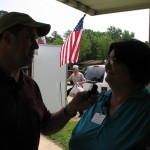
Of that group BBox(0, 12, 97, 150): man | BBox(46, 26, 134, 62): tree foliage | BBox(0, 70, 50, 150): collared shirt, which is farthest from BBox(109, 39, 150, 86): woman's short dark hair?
BBox(46, 26, 134, 62): tree foliage

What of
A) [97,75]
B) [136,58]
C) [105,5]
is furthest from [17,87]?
[97,75]

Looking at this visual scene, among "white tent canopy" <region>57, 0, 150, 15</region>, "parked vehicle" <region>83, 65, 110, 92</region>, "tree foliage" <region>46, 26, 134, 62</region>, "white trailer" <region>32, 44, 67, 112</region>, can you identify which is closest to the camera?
"white tent canopy" <region>57, 0, 150, 15</region>

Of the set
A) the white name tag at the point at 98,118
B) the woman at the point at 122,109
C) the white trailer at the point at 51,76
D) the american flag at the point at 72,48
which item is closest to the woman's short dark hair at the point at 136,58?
the woman at the point at 122,109

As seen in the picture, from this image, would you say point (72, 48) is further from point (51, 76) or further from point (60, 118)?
point (60, 118)

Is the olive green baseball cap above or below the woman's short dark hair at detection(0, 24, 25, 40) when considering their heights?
above

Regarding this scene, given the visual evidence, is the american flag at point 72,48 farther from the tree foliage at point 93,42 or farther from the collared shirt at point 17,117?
the tree foliage at point 93,42

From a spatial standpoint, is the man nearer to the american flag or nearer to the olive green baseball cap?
the olive green baseball cap

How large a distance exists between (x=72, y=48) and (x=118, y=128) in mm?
Answer: 7072

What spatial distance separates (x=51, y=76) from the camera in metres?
9.61

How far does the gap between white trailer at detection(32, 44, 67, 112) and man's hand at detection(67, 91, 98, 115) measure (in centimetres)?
660

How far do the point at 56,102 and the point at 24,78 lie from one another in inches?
286

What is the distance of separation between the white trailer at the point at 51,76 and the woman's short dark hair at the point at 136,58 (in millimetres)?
7038

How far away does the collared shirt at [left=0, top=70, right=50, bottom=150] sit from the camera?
6.89 ft

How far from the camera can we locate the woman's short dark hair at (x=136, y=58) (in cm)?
223
